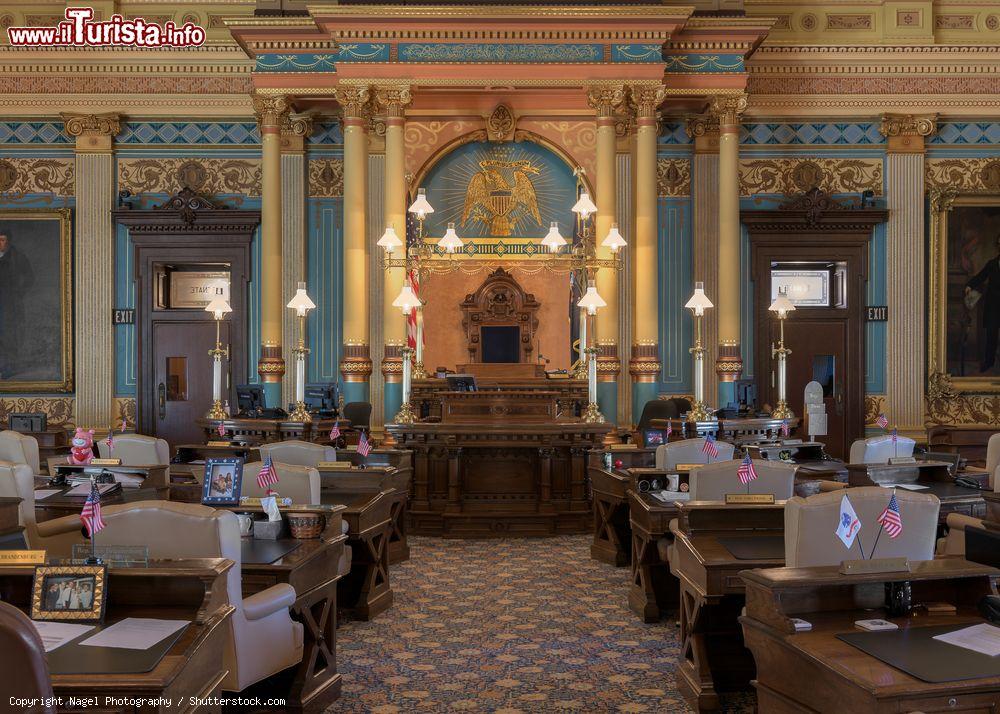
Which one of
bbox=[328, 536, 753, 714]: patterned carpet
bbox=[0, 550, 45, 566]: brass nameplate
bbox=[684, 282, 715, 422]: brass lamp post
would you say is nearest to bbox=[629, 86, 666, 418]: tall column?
bbox=[684, 282, 715, 422]: brass lamp post

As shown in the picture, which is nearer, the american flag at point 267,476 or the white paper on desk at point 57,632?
the white paper on desk at point 57,632

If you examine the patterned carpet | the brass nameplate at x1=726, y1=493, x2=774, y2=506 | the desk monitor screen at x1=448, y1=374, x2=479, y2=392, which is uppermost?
the desk monitor screen at x1=448, y1=374, x2=479, y2=392

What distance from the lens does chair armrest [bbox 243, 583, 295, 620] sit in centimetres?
407

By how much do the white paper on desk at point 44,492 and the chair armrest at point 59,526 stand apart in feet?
2.31

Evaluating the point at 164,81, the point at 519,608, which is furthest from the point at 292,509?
the point at 164,81

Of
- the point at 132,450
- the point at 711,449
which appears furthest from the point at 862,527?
the point at 132,450

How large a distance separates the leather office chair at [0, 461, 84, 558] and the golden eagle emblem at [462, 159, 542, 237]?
10.2m

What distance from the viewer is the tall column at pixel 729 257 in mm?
14094

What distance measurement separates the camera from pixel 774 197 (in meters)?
15.3

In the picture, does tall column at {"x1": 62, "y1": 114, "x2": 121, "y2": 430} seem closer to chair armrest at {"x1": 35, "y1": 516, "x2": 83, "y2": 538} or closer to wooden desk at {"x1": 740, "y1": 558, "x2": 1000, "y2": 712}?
chair armrest at {"x1": 35, "y1": 516, "x2": 83, "y2": 538}

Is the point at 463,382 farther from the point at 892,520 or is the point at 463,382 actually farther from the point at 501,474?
the point at 892,520

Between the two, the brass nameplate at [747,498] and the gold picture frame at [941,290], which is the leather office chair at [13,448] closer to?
the brass nameplate at [747,498]

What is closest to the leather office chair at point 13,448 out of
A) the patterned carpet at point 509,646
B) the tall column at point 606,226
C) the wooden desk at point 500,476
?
the patterned carpet at point 509,646

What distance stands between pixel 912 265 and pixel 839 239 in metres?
1.25
